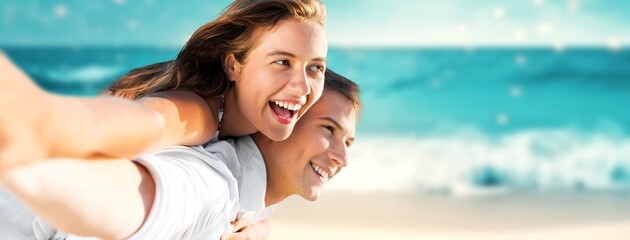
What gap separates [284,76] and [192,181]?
11.3 inches

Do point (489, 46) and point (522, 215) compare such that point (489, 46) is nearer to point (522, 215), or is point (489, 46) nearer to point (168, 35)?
point (168, 35)

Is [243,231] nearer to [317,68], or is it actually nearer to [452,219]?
[317,68]

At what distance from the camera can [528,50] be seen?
7.07 meters

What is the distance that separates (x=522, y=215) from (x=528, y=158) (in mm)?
1655

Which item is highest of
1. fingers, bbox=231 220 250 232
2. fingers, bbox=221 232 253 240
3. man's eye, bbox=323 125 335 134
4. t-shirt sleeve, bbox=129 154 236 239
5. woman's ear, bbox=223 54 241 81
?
woman's ear, bbox=223 54 241 81

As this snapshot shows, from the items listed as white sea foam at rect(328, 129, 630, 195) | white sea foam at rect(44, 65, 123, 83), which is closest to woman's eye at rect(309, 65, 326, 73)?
white sea foam at rect(328, 129, 630, 195)

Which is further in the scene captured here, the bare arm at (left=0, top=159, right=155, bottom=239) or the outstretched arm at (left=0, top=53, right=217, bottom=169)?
the bare arm at (left=0, top=159, right=155, bottom=239)

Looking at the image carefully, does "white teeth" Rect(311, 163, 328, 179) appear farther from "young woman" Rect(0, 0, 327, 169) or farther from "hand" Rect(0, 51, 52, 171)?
"hand" Rect(0, 51, 52, 171)

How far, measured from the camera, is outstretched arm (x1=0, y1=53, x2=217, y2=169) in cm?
68

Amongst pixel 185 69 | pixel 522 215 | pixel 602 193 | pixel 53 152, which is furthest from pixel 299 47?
pixel 602 193

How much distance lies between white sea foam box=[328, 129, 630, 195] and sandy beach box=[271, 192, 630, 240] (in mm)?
409

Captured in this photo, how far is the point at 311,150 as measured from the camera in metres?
1.42

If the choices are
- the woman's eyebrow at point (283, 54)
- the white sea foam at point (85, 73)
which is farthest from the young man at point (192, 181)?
the white sea foam at point (85, 73)

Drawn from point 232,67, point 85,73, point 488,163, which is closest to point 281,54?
point 232,67
